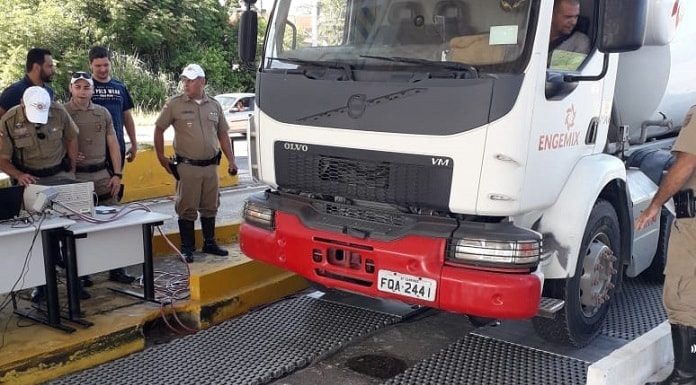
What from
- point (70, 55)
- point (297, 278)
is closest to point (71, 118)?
point (297, 278)

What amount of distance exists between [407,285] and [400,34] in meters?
1.47

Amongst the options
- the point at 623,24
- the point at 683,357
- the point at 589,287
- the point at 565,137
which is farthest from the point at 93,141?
the point at 683,357

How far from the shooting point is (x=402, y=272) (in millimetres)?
3814

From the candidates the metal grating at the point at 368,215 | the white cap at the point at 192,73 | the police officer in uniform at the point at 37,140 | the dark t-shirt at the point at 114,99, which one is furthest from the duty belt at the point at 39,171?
the metal grating at the point at 368,215

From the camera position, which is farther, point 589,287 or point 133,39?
point 133,39

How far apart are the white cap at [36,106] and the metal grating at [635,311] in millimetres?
4108

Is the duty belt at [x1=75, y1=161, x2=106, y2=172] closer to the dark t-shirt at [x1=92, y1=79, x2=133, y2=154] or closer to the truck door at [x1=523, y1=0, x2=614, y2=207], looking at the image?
the dark t-shirt at [x1=92, y1=79, x2=133, y2=154]

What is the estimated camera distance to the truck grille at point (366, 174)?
3762mm

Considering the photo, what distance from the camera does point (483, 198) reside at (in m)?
3.65

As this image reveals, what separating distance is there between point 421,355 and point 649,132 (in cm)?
264

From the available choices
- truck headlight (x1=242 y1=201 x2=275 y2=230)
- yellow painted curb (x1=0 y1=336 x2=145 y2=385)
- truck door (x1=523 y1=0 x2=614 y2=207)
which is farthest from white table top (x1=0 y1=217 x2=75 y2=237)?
truck door (x1=523 y1=0 x2=614 y2=207)

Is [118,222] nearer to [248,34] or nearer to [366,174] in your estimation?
[248,34]

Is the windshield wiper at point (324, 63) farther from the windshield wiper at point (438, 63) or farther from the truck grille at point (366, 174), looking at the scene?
the truck grille at point (366, 174)

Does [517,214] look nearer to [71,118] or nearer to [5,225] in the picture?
[5,225]
